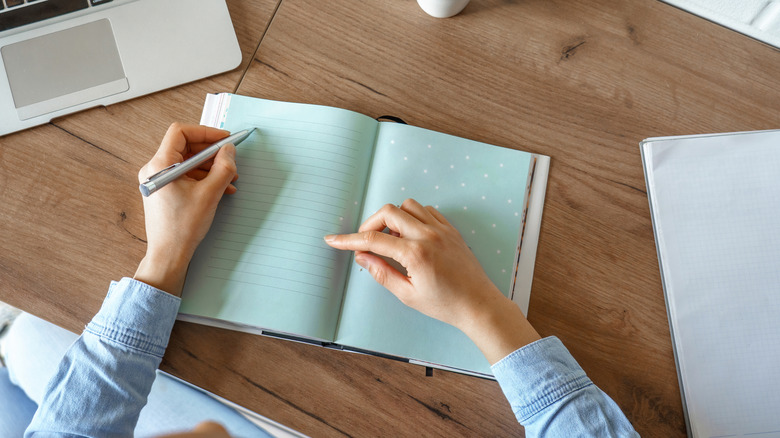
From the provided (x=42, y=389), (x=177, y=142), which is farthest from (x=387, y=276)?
(x=42, y=389)

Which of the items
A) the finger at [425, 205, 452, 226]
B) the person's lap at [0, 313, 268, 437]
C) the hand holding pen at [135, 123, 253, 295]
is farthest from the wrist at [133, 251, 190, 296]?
the person's lap at [0, 313, 268, 437]

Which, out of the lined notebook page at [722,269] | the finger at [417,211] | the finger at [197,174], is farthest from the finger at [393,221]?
the lined notebook page at [722,269]

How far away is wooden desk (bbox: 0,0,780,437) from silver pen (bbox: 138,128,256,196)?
9cm

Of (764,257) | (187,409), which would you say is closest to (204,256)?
(187,409)

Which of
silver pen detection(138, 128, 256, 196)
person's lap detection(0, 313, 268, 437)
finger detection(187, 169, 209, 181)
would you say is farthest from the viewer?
person's lap detection(0, 313, 268, 437)

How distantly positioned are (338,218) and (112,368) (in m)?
0.31

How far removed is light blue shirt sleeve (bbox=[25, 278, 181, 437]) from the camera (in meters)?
0.50

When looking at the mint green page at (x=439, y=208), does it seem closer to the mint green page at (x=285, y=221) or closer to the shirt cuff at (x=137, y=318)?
the mint green page at (x=285, y=221)

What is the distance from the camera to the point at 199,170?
0.60 metres

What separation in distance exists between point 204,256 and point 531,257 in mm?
433

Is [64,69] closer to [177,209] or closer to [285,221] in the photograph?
[177,209]

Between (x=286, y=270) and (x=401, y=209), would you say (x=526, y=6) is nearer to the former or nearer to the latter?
(x=401, y=209)

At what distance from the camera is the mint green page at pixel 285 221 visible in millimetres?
561

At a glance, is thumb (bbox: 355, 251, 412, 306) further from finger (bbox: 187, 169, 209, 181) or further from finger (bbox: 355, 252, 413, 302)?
finger (bbox: 187, 169, 209, 181)
